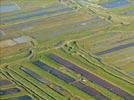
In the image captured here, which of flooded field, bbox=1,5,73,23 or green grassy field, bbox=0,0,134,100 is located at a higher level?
flooded field, bbox=1,5,73,23

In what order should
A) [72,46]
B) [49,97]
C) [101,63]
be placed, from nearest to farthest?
[49,97]
[101,63]
[72,46]

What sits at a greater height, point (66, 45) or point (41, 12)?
point (41, 12)

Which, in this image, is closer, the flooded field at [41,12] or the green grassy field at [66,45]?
the green grassy field at [66,45]

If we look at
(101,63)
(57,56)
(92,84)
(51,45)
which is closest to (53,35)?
(51,45)

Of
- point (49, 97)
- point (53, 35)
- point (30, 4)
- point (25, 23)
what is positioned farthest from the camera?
point (30, 4)

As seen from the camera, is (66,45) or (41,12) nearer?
(66,45)

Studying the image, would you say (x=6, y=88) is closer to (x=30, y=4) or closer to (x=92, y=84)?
(x=92, y=84)

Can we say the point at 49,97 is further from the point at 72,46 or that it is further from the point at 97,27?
the point at 97,27

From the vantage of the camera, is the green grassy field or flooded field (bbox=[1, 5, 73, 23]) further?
flooded field (bbox=[1, 5, 73, 23])

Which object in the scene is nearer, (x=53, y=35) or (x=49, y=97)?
(x=49, y=97)

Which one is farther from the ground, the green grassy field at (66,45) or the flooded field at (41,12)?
the flooded field at (41,12)
